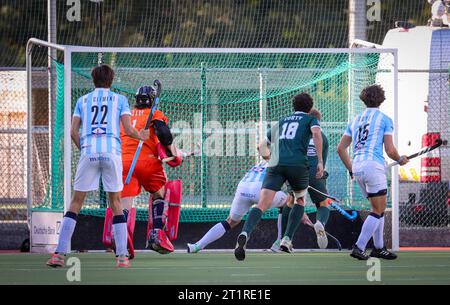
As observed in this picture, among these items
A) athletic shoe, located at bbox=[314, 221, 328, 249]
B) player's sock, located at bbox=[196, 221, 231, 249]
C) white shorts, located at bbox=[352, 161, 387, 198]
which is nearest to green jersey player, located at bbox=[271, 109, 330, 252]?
athletic shoe, located at bbox=[314, 221, 328, 249]

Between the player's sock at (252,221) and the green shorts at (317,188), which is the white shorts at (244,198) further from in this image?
the green shorts at (317,188)

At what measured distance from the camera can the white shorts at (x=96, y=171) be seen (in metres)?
12.8

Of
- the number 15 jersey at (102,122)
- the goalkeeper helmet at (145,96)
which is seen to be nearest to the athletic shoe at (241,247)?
the number 15 jersey at (102,122)

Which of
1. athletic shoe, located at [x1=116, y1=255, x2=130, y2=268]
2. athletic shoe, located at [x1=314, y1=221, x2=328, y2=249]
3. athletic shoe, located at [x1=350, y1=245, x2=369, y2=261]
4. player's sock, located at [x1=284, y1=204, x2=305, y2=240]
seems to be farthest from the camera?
athletic shoe, located at [x1=314, y1=221, x2=328, y2=249]

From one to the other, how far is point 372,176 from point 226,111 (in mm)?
4017

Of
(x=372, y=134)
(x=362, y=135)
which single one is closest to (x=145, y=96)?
(x=362, y=135)

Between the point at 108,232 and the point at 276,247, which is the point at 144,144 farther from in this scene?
the point at 276,247

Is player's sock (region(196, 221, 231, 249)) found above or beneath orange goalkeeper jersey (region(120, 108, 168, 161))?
beneath

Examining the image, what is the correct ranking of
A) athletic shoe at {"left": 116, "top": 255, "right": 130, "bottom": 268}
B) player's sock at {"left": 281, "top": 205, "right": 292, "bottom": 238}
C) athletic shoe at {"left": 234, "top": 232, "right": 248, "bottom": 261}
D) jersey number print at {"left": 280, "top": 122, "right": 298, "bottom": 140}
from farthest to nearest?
player's sock at {"left": 281, "top": 205, "right": 292, "bottom": 238} → jersey number print at {"left": 280, "top": 122, "right": 298, "bottom": 140} → athletic shoe at {"left": 234, "top": 232, "right": 248, "bottom": 261} → athletic shoe at {"left": 116, "top": 255, "right": 130, "bottom": 268}

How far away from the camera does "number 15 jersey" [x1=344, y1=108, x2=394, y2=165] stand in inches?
555

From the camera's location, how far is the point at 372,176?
46.0ft

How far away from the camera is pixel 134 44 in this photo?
29.1 meters

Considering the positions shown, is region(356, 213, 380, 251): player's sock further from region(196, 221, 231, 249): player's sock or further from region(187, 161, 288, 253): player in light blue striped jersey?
region(196, 221, 231, 249): player's sock

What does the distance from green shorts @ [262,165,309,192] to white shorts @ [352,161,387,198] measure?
1.89ft
